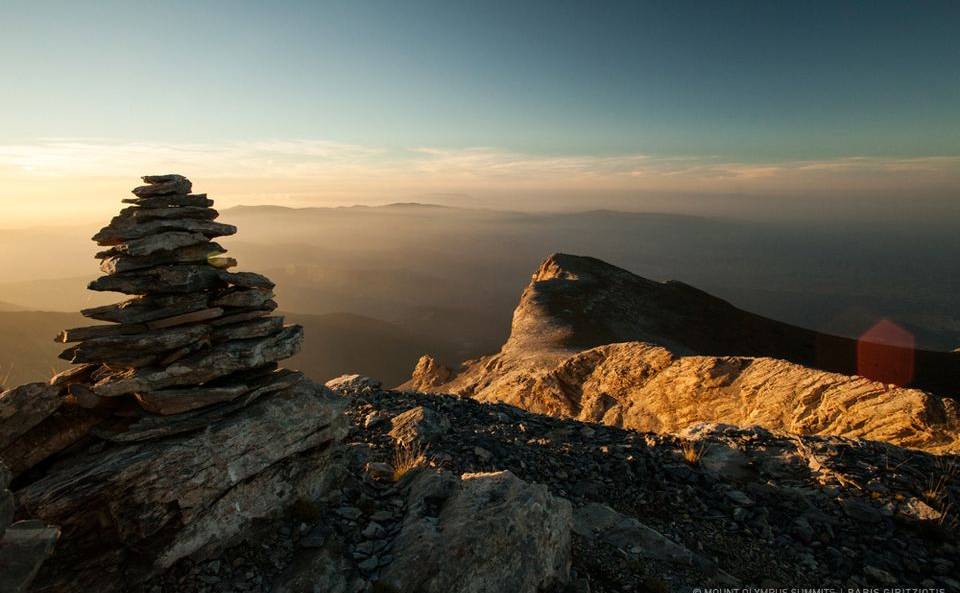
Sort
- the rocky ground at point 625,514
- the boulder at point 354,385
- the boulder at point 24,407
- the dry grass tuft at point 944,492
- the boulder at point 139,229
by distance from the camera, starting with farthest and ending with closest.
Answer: the boulder at point 354,385, the dry grass tuft at point 944,492, the boulder at point 139,229, the boulder at point 24,407, the rocky ground at point 625,514

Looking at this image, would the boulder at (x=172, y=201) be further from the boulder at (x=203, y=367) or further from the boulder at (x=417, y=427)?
the boulder at (x=417, y=427)

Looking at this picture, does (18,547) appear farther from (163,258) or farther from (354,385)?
(354,385)

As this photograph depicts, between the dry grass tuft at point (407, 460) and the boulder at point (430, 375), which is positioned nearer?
the dry grass tuft at point (407, 460)

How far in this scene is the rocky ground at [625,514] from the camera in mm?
7449

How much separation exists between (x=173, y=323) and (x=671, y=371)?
2895 cm

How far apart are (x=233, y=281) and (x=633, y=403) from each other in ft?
92.5

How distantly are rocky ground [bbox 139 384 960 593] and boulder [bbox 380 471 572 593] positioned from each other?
0.04 meters

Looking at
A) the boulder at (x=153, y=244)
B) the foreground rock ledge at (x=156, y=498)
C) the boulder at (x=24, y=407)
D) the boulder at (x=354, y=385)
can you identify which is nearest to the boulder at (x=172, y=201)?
the boulder at (x=153, y=244)

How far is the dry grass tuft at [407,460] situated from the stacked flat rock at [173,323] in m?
3.25

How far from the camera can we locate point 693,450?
43.9 ft

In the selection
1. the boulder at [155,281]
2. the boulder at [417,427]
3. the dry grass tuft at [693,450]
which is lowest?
the dry grass tuft at [693,450]

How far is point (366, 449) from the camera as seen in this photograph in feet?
40.2

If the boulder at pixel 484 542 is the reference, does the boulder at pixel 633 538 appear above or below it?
below

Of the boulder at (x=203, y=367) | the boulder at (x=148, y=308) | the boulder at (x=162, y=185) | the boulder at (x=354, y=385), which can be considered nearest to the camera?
the boulder at (x=203, y=367)
